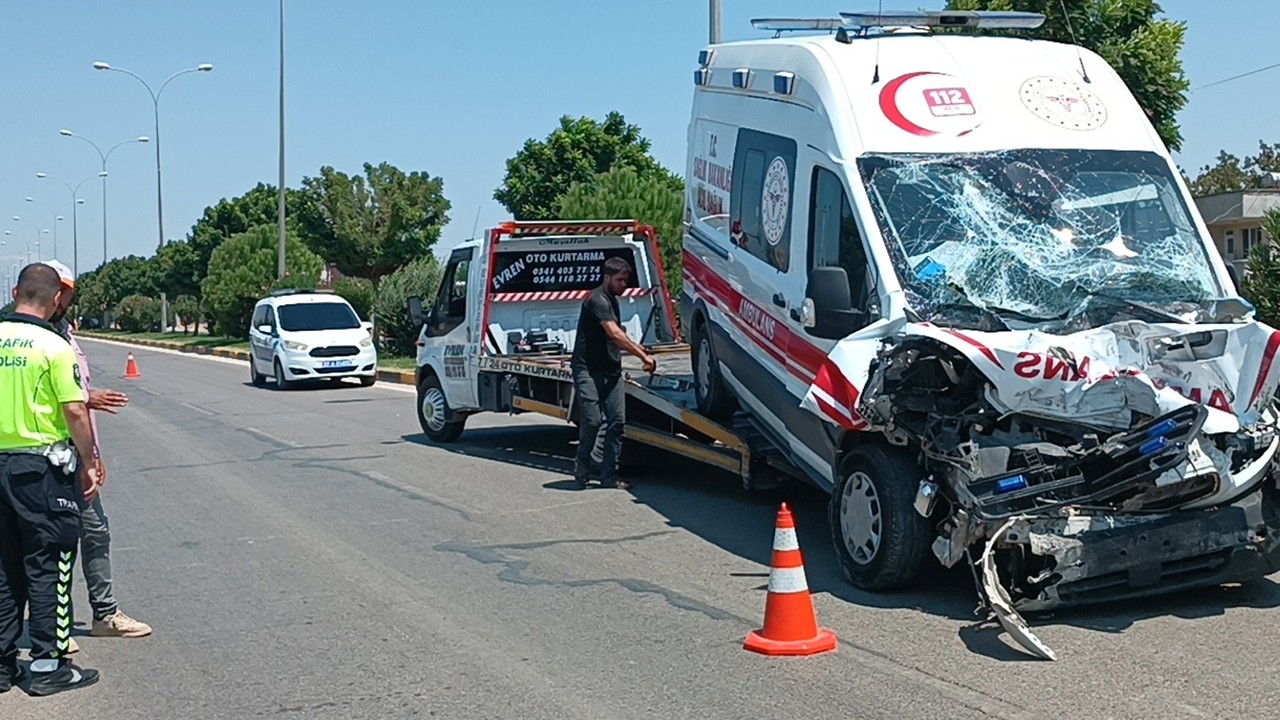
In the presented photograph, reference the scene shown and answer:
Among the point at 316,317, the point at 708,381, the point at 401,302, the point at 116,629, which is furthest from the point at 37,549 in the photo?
the point at 401,302

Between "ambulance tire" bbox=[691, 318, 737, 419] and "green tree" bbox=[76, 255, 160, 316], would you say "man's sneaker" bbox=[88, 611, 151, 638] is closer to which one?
"ambulance tire" bbox=[691, 318, 737, 419]

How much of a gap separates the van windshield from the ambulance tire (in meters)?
16.5

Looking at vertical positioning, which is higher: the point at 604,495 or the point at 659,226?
the point at 659,226

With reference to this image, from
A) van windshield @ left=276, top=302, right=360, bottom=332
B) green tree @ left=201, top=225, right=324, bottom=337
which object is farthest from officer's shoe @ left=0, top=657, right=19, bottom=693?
green tree @ left=201, top=225, right=324, bottom=337

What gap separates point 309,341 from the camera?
25266mm

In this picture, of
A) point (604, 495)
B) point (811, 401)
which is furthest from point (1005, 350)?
point (604, 495)

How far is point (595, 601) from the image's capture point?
750 centimetres

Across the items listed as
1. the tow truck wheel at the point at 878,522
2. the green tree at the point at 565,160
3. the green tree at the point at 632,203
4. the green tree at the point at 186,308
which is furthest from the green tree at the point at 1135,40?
the green tree at the point at 186,308

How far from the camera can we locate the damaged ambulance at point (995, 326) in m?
6.39

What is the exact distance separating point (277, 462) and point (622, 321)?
3.90 metres

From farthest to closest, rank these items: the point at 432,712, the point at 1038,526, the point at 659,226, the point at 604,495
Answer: the point at 659,226, the point at 604,495, the point at 1038,526, the point at 432,712

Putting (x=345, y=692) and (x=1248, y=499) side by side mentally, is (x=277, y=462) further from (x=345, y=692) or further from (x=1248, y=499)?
(x=1248, y=499)

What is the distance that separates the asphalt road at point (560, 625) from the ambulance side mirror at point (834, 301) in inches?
56.6

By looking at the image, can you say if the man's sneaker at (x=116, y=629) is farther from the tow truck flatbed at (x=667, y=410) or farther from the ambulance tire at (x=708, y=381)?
the ambulance tire at (x=708, y=381)
